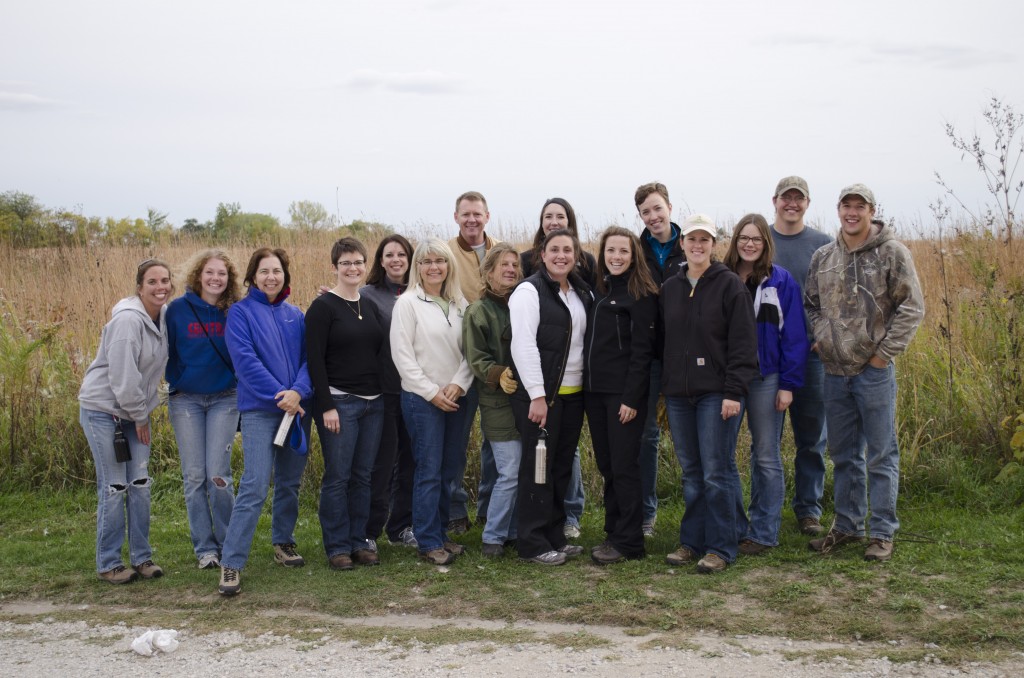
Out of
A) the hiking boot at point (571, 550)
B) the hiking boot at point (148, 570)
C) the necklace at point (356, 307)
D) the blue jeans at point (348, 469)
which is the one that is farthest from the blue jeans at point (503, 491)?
the hiking boot at point (148, 570)

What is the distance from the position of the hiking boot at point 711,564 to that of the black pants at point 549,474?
0.94 metres

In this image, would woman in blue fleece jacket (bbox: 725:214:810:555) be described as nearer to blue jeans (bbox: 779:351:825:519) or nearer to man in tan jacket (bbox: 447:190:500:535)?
blue jeans (bbox: 779:351:825:519)

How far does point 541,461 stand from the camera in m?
5.44

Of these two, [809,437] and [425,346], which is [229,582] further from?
[809,437]

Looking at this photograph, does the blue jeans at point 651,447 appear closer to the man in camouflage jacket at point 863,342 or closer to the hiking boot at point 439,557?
the man in camouflage jacket at point 863,342

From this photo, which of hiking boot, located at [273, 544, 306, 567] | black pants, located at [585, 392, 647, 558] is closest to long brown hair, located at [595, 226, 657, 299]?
black pants, located at [585, 392, 647, 558]

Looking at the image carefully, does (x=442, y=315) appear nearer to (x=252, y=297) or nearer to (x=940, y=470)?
(x=252, y=297)

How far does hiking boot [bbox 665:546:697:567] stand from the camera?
5.46 meters

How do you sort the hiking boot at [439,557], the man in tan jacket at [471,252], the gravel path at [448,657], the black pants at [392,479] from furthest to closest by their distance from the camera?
the man in tan jacket at [471,252] → the black pants at [392,479] → the hiking boot at [439,557] → the gravel path at [448,657]

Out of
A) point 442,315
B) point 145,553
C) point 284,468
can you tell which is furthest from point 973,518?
point 145,553

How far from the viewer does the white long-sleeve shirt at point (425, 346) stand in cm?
550

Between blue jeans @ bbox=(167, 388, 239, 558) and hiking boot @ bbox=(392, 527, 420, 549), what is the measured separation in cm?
119

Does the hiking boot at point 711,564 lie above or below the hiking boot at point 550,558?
above

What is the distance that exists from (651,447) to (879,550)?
1.51 metres
